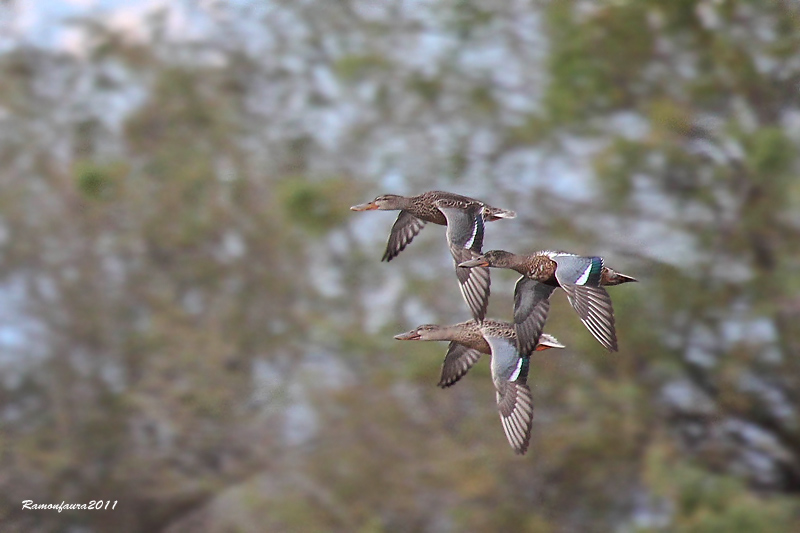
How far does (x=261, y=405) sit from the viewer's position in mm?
5508

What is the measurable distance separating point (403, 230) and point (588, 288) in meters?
0.29

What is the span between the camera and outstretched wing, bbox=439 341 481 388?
3.45 feet

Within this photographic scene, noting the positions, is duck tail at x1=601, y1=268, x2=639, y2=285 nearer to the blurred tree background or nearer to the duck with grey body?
the duck with grey body

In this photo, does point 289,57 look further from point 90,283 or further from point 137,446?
point 137,446

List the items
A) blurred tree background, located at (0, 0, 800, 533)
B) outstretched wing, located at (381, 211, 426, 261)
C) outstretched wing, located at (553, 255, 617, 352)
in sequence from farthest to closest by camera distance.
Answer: blurred tree background, located at (0, 0, 800, 533)
outstretched wing, located at (381, 211, 426, 261)
outstretched wing, located at (553, 255, 617, 352)

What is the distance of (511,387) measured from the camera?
93cm

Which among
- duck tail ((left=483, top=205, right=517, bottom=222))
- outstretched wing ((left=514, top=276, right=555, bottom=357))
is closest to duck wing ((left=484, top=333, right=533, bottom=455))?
outstretched wing ((left=514, top=276, right=555, bottom=357))

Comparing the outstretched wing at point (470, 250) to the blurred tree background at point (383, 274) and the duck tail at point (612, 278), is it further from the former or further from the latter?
the blurred tree background at point (383, 274)

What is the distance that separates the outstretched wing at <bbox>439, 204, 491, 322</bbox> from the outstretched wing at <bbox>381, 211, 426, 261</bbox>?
11cm

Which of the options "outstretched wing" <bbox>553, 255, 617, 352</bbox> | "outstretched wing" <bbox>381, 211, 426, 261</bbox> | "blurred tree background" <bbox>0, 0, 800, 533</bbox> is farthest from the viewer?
"blurred tree background" <bbox>0, 0, 800, 533</bbox>

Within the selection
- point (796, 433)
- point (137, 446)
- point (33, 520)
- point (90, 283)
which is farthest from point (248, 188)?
point (796, 433)

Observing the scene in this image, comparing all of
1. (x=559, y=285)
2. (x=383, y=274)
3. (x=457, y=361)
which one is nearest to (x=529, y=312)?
(x=559, y=285)

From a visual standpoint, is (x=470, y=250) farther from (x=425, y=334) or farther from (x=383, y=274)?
(x=383, y=274)

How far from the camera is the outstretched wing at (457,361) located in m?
1.05
